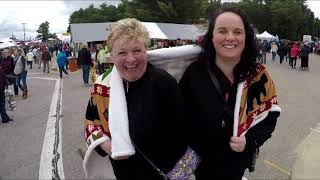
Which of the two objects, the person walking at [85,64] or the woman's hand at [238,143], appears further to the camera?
the person walking at [85,64]

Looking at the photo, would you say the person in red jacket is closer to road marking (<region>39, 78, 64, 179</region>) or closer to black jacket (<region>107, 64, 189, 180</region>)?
road marking (<region>39, 78, 64, 179</region>)

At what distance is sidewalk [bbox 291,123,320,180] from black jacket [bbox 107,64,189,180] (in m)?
3.43

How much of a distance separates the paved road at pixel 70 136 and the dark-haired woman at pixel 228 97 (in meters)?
0.77

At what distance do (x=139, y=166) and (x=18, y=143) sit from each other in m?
6.13

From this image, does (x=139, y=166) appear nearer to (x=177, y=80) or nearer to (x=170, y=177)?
(x=170, y=177)

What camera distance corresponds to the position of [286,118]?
32.8 feet

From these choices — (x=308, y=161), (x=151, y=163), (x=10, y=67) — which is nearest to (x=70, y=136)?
(x=308, y=161)

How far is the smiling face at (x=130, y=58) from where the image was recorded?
8.37ft

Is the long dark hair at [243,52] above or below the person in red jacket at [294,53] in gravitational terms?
above

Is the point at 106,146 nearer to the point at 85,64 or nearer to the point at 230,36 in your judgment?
the point at 230,36

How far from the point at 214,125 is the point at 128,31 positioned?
31.1 inches

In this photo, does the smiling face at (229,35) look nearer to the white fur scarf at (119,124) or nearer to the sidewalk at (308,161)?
the white fur scarf at (119,124)

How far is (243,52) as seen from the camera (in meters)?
2.83

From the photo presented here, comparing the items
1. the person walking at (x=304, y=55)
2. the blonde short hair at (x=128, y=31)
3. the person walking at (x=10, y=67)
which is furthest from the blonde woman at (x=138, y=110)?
the person walking at (x=304, y=55)
